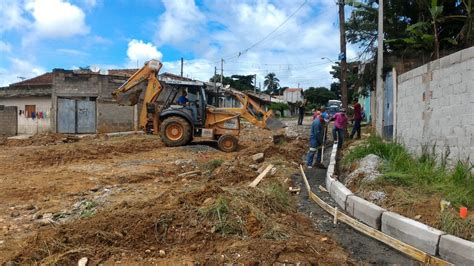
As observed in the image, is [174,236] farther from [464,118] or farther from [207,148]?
[207,148]

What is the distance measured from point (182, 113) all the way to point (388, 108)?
7.09 meters

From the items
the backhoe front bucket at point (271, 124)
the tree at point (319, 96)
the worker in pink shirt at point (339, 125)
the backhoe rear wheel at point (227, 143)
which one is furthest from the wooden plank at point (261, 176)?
the tree at point (319, 96)

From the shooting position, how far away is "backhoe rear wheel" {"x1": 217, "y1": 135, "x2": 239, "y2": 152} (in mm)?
15770

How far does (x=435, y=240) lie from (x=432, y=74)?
4.85 metres

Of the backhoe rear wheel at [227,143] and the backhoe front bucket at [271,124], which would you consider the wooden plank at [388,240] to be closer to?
the backhoe rear wheel at [227,143]

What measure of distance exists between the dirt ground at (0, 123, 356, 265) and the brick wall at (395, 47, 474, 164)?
2894 millimetres

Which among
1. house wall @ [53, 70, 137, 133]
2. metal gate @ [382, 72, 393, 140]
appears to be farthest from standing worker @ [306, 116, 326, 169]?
house wall @ [53, 70, 137, 133]

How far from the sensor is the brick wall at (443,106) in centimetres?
722

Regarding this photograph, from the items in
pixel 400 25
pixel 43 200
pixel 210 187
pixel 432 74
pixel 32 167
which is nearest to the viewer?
pixel 210 187

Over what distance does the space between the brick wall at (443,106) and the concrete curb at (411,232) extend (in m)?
2.10

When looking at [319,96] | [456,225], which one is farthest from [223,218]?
[319,96]

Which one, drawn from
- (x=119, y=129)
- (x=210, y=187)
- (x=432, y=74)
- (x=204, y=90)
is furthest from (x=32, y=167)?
(x=119, y=129)

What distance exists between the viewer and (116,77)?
2677 centimetres

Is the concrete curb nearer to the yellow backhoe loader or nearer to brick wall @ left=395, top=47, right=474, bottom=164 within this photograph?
brick wall @ left=395, top=47, right=474, bottom=164
